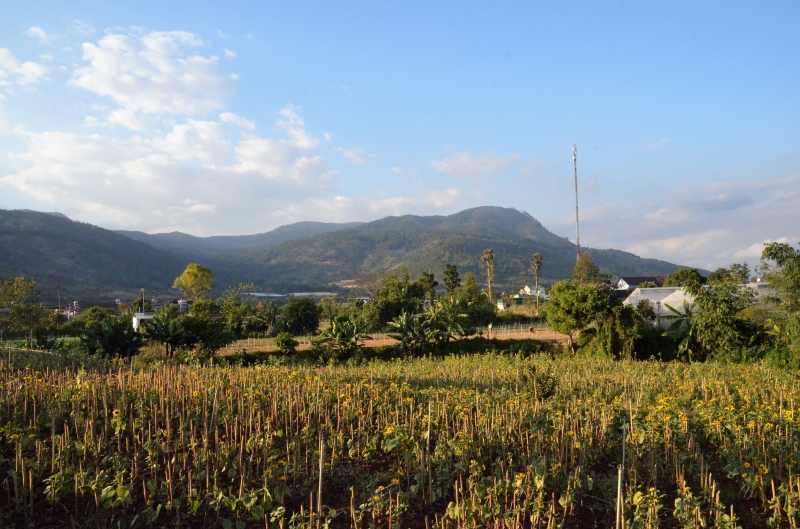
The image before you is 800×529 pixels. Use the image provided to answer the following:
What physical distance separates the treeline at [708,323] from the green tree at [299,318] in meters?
14.1

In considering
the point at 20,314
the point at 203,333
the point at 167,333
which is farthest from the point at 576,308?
the point at 20,314

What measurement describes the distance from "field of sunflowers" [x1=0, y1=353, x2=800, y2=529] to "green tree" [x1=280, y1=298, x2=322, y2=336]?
71.4 feet

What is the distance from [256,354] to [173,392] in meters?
14.1

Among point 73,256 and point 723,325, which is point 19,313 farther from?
point 73,256

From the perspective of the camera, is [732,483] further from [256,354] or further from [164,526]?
[256,354]

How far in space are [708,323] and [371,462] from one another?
19.0 m

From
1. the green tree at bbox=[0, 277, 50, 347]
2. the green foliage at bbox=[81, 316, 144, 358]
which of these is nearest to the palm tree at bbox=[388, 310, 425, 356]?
the green foliage at bbox=[81, 316, 144, 358]

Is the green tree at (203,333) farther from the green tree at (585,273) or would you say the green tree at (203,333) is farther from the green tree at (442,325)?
the green tree at (585,273)

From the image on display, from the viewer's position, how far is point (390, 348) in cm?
2417

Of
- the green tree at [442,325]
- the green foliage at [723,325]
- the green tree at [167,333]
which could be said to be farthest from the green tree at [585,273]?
the green tree at [167,333]

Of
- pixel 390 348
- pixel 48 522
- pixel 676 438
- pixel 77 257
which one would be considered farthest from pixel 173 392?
pixel 77 257

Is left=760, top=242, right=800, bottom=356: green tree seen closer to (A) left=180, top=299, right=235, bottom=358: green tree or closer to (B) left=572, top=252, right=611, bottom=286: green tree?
(A) left=180, top=299, right=235, bottom=358: green tree

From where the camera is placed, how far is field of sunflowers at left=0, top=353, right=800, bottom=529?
4.69 m

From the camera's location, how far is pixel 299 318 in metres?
31.2
